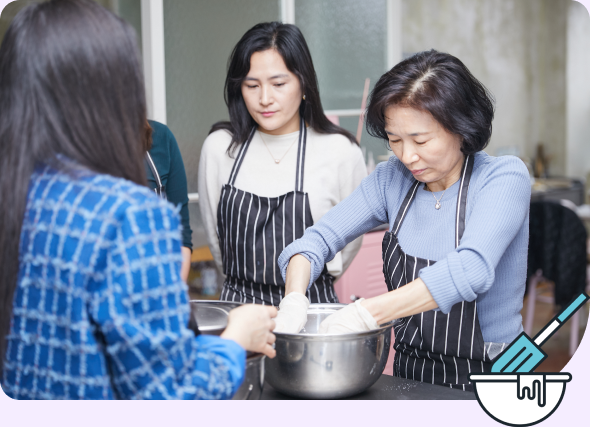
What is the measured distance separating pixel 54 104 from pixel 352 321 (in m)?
0.68

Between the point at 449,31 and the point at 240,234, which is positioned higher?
the point at 449,31

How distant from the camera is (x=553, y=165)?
19.1ft

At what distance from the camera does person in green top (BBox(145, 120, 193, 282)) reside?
161cm

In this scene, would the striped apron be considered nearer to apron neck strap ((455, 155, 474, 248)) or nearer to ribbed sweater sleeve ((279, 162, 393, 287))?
ribbed sweater sleeve ((279, 162, 393, 287))

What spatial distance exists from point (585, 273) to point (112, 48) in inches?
127

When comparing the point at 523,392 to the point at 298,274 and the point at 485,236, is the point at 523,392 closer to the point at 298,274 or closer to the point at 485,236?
the point at 485,236

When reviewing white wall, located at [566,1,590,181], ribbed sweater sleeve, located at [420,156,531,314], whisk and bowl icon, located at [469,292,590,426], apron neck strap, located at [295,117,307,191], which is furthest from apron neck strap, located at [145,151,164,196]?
white wall, located at [566,1,590,181]

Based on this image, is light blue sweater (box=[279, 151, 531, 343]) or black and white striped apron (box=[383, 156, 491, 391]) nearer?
light blue sweater (box=[279, 151, 531, 343])

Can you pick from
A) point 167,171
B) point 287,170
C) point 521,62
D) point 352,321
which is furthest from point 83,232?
point 521,62

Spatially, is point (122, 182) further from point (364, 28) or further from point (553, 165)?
point (553, 165)

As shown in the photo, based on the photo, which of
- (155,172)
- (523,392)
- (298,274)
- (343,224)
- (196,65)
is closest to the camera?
(523,392)

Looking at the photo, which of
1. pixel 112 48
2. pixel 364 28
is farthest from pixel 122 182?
pixel 364 28

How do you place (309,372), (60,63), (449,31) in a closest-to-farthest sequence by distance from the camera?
(60,63)
(309,372)
(449,31)

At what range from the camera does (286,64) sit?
1.65m
